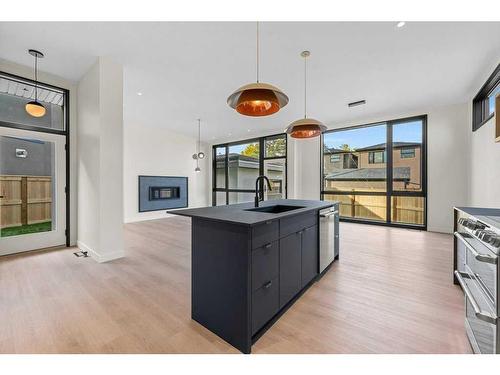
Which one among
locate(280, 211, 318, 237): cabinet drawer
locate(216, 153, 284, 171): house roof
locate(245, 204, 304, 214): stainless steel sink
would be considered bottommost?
locate(280, 211, 318, 237): cabinet drawer

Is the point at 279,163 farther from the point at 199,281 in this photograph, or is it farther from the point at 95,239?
the point at 199,281

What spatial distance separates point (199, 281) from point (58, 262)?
9.03 feet

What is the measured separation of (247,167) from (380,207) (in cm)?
466

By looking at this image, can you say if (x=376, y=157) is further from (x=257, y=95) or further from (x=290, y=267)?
(x=257, y=95)

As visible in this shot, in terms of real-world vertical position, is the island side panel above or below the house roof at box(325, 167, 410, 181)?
below

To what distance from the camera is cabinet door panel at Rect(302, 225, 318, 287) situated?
2287 mm

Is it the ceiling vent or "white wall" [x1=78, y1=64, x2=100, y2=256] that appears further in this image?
the ceiling vent

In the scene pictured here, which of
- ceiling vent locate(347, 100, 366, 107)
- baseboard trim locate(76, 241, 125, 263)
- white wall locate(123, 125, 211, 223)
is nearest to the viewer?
baseboard trim locate(76, 241, 125, 263)

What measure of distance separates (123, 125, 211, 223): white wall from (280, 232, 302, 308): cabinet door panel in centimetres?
565

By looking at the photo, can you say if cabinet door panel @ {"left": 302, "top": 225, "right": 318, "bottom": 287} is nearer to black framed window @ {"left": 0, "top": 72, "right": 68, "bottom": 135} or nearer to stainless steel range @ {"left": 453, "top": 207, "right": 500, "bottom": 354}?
stainless steel range @ {"left": 453, "top": 207, "right": 500, "bottom": 354}

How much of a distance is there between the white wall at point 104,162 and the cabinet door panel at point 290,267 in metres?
2.73

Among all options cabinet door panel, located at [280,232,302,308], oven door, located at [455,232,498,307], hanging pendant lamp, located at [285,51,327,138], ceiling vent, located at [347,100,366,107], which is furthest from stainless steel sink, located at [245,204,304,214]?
ceiling vent, located at [347,100,366,107]

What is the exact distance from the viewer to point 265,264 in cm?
168

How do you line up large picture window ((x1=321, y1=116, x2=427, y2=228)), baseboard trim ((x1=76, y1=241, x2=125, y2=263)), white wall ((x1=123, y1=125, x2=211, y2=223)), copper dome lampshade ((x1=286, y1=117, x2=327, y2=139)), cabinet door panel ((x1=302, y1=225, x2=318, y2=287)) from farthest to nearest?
white wall ((x1=123, y1=125, x2=211, y2=223)) < large picture window ((x1=321, y1=116, x2=427, y2=228)) < baseboard trim ((x1=76, y1=241, x2=125, y2=263)) < copper dome lampshade ((x1=286, y1=117, x2=327, y2=139)) < cabinet door panel ((x1=302, y1=225, x2=318, y2=287))
